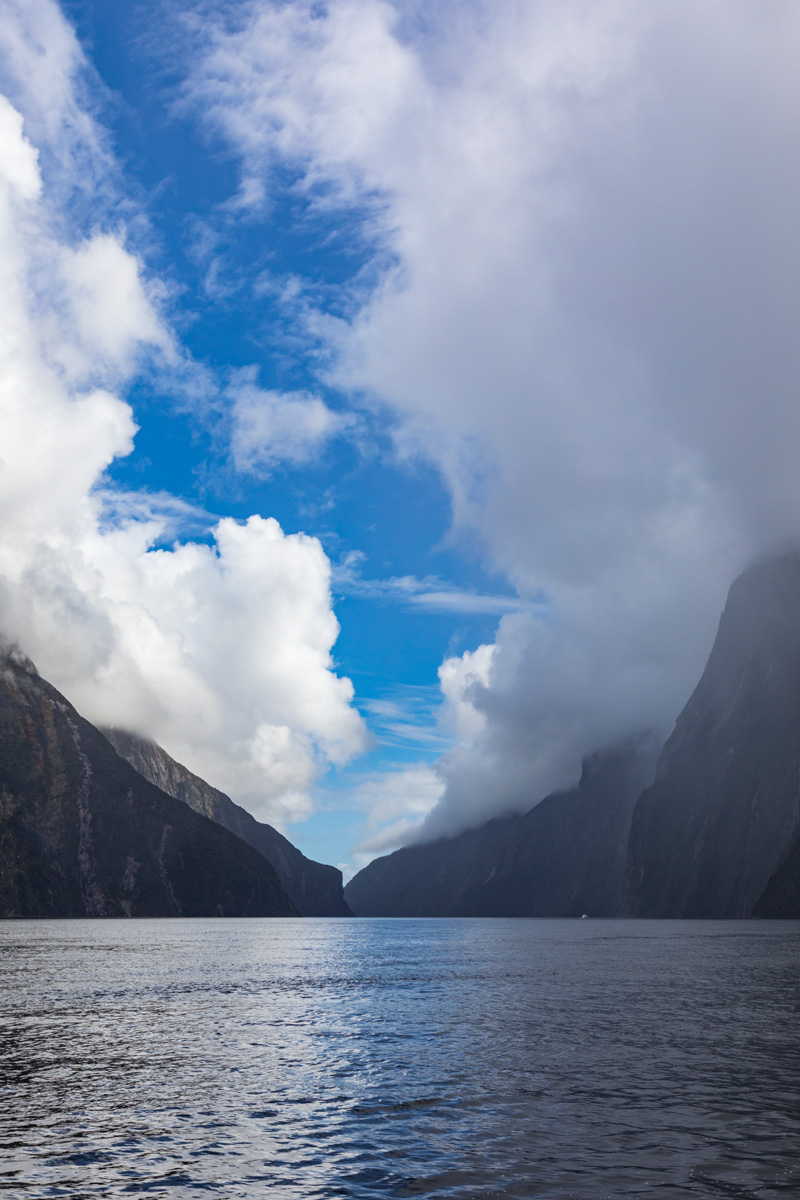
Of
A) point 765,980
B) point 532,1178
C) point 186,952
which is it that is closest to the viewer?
point 532,1178

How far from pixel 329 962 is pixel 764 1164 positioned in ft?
258

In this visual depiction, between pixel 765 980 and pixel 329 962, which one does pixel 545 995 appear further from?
pixel 329 962

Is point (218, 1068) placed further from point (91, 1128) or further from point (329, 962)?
point (329, 962)

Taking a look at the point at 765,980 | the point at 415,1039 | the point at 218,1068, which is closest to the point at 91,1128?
the point at 218,1068

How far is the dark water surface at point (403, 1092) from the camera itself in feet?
56.8

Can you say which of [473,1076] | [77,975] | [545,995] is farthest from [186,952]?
Answer: [473,1076]

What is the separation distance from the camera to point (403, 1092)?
2569 cm

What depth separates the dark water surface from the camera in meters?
17.3

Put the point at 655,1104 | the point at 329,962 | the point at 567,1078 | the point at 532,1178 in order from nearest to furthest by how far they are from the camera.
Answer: the point at 532,1178
the point at 655,1104
the point at 567,1078
the point at 329,962

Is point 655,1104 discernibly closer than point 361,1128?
No

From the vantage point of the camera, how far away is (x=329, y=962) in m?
90.7

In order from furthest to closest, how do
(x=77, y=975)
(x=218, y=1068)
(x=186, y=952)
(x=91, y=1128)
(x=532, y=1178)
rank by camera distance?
(x=186, y=952)
(x=77, y=975)
(x=218, y=1068)
(x=91, y=1128)
(x=532, y=1178)

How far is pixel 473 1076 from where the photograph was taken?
27625mm

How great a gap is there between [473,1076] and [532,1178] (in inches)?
445
